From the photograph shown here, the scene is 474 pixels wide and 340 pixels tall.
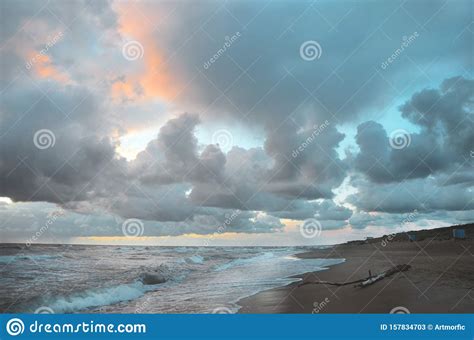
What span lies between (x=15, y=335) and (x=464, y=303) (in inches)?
388

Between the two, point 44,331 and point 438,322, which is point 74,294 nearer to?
point 44,331

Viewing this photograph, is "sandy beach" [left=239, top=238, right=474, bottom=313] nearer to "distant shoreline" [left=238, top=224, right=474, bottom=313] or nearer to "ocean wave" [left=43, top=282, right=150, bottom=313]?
"distant shoreline" [left=238, top=224, right=474, bottom=313]

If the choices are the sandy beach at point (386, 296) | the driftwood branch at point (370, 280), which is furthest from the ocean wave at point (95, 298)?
the driftwood branch at point (370, 280)

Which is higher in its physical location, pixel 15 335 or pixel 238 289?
pixel 238 289

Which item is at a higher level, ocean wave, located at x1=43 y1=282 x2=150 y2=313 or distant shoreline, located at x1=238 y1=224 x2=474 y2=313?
ocean wave, located at x1=43 y1=282 x2=150 y2=313

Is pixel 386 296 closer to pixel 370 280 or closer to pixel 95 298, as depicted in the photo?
pixel 370 280

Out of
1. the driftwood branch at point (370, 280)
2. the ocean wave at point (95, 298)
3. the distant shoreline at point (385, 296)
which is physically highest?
the ocean wave at point (95, 298)

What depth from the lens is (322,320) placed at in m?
7.69

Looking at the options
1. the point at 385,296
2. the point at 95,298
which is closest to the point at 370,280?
the point at 385,296

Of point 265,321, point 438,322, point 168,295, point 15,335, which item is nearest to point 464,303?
point 438,322

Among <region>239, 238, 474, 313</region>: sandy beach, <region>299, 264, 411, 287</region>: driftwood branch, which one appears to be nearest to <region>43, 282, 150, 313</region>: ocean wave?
<region>239, 238, 474, 313</region>: sandy beach

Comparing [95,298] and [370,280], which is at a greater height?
[95,298]

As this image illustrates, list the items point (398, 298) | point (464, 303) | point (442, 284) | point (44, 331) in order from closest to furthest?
point (44, 331) < point (464, 303) < point (398, 298) < point (442, 284)

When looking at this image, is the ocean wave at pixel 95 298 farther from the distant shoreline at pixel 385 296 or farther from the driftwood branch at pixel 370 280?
the driftwood branch at pixel 370 280
